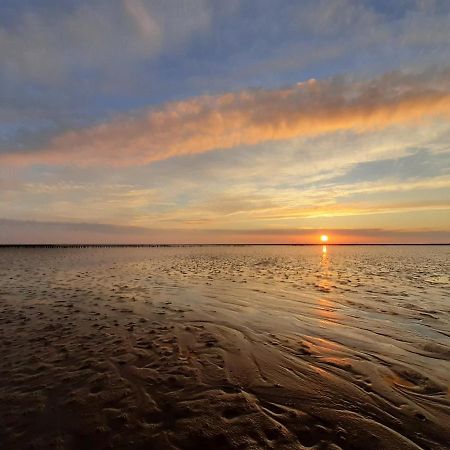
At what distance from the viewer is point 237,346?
34.1 feet

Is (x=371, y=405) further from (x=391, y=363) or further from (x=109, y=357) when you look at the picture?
(x=109, y=357)

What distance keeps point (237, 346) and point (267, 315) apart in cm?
479

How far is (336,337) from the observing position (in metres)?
11.3

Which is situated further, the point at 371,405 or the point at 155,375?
the point at 155,375

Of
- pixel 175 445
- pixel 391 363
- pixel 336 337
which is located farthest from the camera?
pixel 336 337

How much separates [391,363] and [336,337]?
261 centimetres

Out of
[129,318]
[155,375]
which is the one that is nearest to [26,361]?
[155,375]

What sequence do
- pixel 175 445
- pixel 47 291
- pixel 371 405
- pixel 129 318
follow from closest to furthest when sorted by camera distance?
1. pixel 175 445
2. pixel 371 405
3. pixel 129 318
4. pixel 47 291

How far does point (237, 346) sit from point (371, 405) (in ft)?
16.1

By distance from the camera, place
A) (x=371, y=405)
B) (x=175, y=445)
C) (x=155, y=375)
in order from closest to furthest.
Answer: (x=175, y=445), (x=371, y=405), (x=155, y=375)

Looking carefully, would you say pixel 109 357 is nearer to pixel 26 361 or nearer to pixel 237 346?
pixel 26 361

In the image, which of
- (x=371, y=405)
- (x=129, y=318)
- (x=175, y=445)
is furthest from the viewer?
(x=129, y=318)

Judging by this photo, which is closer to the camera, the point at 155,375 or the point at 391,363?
the point at 155,375

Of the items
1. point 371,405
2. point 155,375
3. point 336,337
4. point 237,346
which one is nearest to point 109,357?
point 155,375
